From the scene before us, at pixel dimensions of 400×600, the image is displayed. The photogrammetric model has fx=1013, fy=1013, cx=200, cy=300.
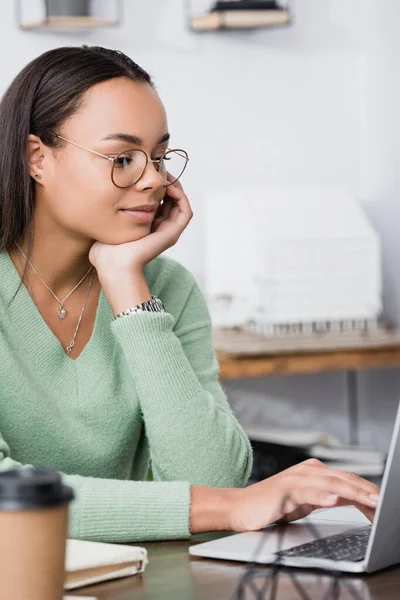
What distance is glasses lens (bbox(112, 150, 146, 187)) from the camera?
1552 millimetres

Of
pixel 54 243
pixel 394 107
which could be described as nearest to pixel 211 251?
pixel 394 107

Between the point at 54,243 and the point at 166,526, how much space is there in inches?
24.7

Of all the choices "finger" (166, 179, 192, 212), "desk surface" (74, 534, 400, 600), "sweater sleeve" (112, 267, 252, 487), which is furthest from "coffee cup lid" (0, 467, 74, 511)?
"finger" (166, 179, 192, 212)

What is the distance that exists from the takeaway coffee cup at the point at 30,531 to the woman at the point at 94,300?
75 centimetres

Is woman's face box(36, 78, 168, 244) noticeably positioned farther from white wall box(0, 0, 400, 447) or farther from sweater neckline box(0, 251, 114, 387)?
white wall box(0, 0, 400, 447)

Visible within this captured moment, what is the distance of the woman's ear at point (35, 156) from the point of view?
5.30 feet

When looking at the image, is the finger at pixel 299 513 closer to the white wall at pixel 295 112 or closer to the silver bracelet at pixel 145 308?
the silver bracelet at pixel 145 308

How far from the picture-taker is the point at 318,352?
306 cm

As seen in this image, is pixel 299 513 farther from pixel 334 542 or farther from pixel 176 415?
pixel 176 415

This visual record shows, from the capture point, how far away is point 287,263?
3.35 metres

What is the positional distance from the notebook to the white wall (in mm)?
2726

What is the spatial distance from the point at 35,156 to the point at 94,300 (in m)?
0.27

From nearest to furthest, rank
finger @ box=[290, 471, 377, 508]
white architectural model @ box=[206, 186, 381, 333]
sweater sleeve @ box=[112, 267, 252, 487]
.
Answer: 1. finger @ box=[290, 471, 377, 508]
2. sweater sleeve @ box=[112, 267, 252, 487]
3. white architectural model @ box=[206, 186, 381, 333]

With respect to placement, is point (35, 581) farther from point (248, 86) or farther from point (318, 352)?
point (248, 86)
